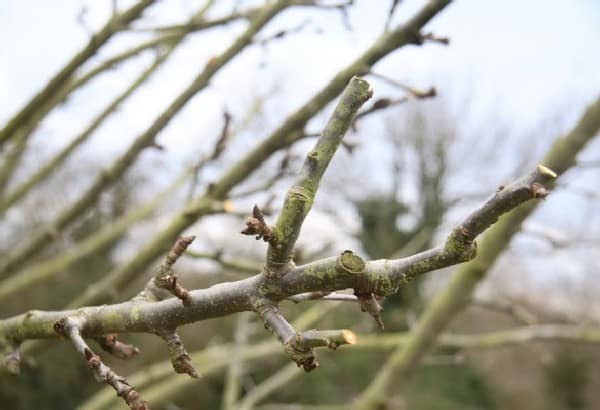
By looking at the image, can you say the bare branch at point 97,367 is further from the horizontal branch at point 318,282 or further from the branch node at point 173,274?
the branch node at point 173,274

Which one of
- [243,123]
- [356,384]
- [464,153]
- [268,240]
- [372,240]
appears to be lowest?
[356,384]

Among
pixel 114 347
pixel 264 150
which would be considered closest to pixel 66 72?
pixel 264 150

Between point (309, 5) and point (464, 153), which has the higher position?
point (309, 5)

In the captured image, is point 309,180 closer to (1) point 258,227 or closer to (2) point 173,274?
(1) point 258,227

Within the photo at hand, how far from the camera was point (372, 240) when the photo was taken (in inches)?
323

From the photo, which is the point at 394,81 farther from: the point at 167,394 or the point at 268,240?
the point at 167,394

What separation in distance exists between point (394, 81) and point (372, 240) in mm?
6377

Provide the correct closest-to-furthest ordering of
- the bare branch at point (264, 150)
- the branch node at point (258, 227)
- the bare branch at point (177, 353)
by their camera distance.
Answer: the branch node at point (258, 227), the bare branch at point (177, 353), the bare branch at point (264, 150)

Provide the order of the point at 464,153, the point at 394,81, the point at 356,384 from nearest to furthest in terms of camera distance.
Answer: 1. the point at 394,81
2. the point at 356,384
3. the point at 464,153

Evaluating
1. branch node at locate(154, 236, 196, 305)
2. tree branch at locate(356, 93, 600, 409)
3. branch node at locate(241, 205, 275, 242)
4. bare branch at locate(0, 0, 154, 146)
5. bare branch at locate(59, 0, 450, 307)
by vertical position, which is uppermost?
bare branch at locate(0, 0, 154, 146)

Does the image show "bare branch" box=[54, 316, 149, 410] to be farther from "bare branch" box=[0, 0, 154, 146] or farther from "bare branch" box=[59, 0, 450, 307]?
"bare branch" box=[0, 0, 154, 146]

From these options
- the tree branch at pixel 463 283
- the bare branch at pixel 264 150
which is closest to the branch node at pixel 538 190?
the bare branch at pixel 264 150

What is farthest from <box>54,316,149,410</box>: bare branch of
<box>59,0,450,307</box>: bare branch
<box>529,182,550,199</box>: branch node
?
<box>59,0,450,307</box>: bare branch

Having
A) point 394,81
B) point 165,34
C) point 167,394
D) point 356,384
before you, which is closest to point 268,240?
point 394,81
